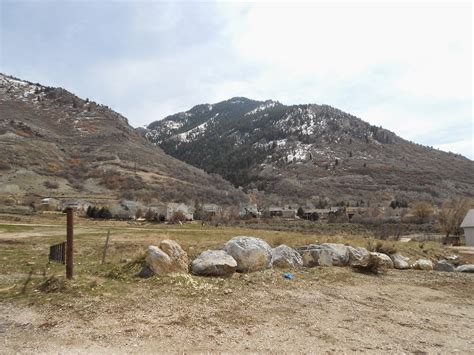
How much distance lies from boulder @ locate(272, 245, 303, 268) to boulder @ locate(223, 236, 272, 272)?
0.81m

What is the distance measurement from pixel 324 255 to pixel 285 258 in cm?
207

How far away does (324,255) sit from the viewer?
54.7 feet

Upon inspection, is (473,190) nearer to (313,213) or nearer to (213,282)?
(313,213)

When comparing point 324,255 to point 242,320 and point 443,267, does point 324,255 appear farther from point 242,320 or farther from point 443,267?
point 242,320

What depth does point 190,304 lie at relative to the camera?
32.2 ft

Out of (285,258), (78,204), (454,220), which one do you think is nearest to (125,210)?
(78,204)

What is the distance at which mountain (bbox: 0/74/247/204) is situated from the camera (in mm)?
86500

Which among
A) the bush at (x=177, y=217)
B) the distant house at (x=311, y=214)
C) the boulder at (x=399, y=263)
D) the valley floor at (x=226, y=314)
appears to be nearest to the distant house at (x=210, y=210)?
the bush at (x=177, y=217)

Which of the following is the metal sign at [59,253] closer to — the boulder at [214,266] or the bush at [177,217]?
the boulder at [214,266]

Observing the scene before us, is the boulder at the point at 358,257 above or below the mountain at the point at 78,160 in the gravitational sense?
below

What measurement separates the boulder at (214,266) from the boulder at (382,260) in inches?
268

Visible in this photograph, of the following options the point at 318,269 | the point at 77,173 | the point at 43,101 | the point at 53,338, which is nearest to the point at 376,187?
the point at 77,173

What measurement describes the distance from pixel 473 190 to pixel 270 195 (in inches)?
3018

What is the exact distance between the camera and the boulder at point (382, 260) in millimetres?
16625
